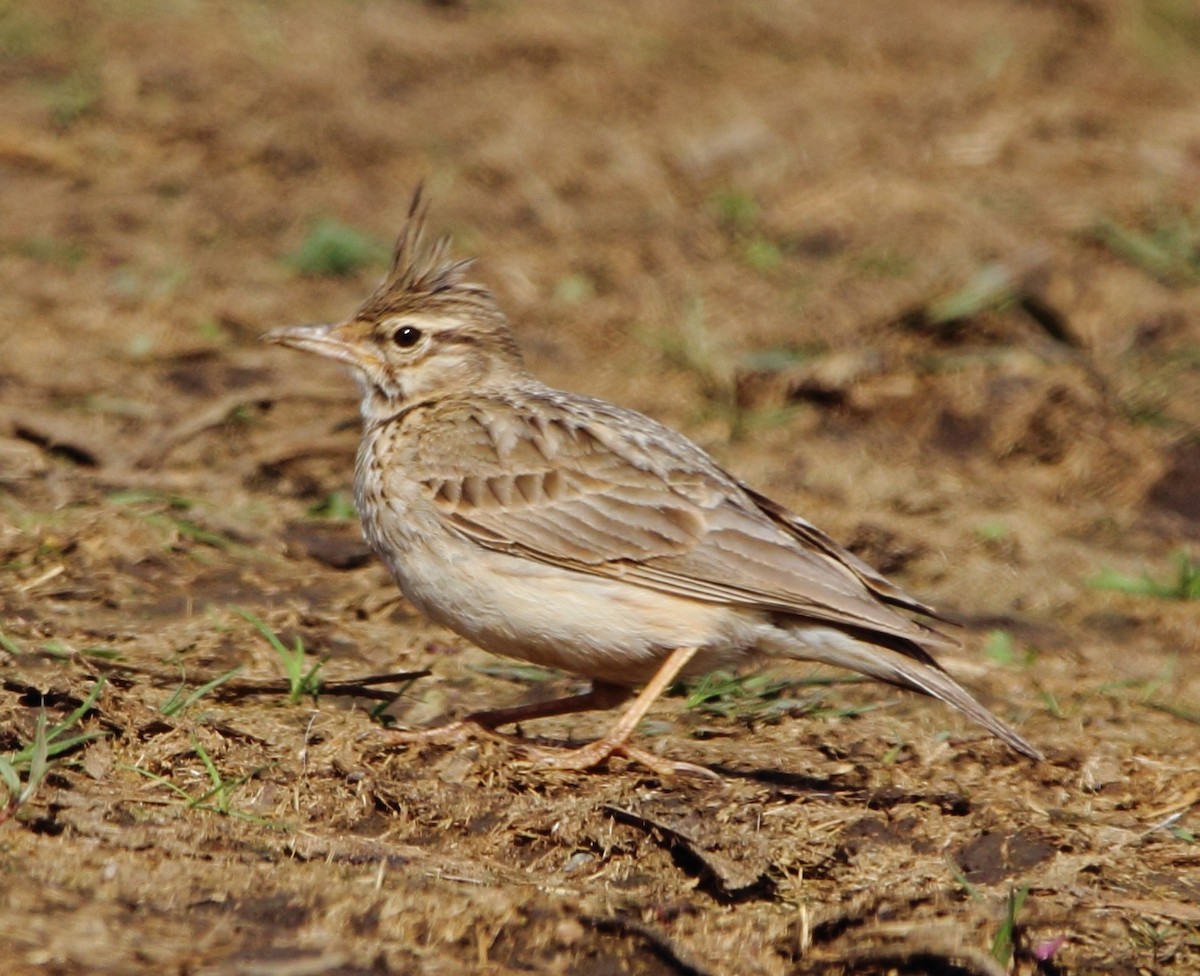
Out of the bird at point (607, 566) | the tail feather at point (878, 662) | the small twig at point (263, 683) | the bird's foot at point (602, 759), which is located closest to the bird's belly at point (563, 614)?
the bird at point (607, 566)

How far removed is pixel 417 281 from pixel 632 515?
1.32 meters

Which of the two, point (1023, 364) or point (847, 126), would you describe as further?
point (847, 126)

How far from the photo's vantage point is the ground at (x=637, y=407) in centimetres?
470

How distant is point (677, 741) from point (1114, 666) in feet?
7.09

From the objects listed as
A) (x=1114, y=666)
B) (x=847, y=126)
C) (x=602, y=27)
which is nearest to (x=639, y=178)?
(x=847, y=126)

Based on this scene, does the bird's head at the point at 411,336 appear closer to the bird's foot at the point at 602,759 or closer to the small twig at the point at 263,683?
the small twig at the point at 263,683

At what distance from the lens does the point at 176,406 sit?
28.7ft

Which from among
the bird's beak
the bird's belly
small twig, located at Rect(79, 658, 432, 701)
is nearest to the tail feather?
the bird's belly

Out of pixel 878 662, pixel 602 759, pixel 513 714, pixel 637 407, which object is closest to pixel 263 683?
pixel 513 714

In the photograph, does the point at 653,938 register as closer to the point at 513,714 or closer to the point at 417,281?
the point at 513,714

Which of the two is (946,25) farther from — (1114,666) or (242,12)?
(1114,666)

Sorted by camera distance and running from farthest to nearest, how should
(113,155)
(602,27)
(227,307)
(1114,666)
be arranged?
1. (602,27)
2. (113,155)
3. (227,307)
4. (1114,666)

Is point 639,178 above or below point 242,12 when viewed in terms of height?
below

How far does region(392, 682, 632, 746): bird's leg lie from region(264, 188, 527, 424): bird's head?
120 cm
